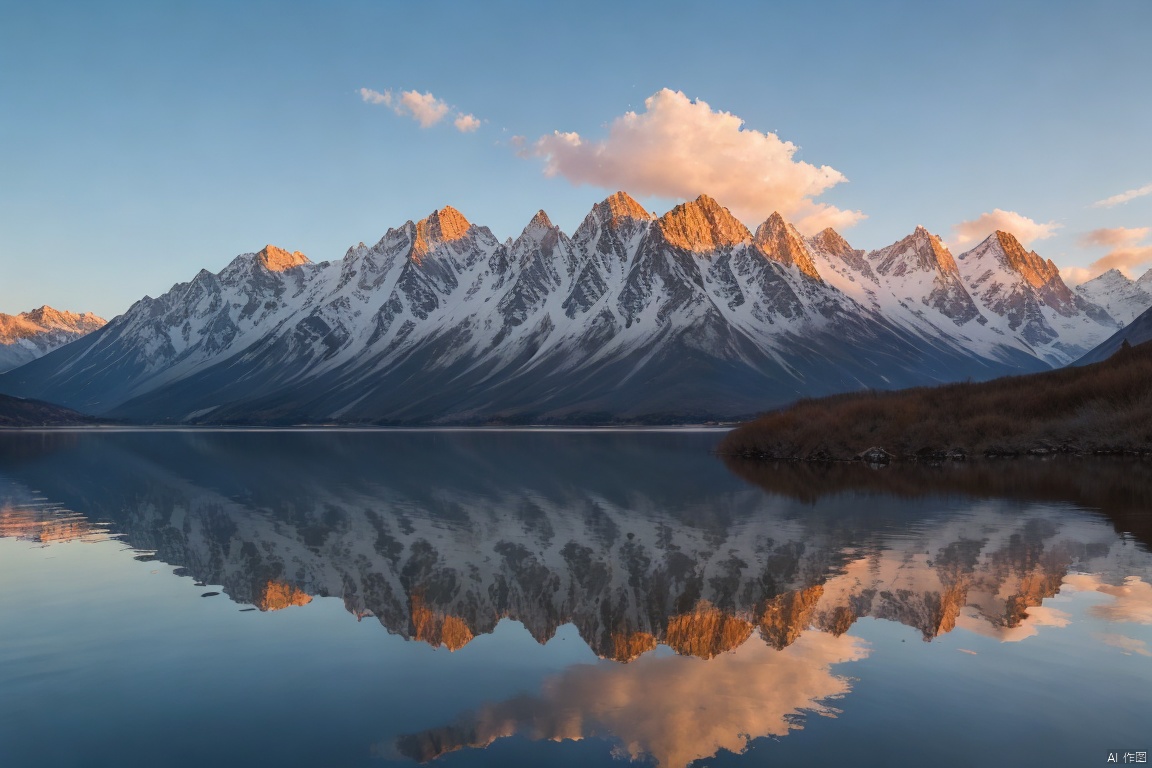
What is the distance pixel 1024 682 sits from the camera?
15086 mm

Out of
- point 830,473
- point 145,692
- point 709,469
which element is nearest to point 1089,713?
point 145,692

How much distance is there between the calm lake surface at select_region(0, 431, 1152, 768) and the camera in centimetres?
1302

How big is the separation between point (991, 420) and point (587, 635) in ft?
223

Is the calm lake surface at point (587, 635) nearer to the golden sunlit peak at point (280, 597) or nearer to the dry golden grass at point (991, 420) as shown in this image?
the golden sunlit peak at point (280, 597)

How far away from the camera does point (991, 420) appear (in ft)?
247

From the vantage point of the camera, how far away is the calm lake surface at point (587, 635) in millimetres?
13016

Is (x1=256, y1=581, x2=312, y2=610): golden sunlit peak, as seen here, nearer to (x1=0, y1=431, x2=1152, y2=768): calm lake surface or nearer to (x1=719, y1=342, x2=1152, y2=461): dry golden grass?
(x1=0, y1=431, x2=1152, y2=768): calm lake surface

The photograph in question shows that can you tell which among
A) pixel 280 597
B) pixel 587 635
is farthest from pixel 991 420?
pixel 280 597

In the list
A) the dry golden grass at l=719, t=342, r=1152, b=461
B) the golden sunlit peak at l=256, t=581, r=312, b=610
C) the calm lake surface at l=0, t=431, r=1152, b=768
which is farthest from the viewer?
the dry golden grass at l=719, t=342, r=1152, b=461

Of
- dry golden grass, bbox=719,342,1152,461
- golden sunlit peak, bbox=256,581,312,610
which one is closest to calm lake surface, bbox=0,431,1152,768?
golden sunlit peak, bbox=256,581,312,610

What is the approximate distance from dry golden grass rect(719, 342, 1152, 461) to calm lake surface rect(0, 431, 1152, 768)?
33084mm

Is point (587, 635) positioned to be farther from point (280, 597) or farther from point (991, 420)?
point (991, 420)

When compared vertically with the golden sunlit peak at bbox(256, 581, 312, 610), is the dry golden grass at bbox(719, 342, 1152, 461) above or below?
above

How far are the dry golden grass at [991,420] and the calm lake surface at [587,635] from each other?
33.1 meters
